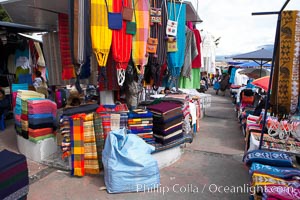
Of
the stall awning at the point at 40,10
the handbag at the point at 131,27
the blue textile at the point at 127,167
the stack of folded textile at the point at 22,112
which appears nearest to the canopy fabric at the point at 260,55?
the stall awning at the point at 40,10

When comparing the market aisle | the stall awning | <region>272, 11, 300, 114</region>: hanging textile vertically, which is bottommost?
the market aisle

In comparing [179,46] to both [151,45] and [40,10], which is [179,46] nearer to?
[151,45]

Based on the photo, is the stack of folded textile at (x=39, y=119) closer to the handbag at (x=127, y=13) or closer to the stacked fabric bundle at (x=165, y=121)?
the stacked fabric bundle at (x=165, y=121)

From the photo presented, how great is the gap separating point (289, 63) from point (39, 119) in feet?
→ 11.2

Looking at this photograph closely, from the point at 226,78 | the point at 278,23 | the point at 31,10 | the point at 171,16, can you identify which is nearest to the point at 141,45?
the point at 171,16

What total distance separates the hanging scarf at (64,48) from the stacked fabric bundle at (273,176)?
2.68 m

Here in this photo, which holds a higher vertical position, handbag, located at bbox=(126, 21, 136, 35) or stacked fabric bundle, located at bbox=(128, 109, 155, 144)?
handbag, located at bbox=(126, 21, 136, 35)

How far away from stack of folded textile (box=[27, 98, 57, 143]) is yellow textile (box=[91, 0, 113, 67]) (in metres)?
1.62

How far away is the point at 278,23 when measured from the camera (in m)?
2.37

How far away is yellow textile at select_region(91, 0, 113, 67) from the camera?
262 cm

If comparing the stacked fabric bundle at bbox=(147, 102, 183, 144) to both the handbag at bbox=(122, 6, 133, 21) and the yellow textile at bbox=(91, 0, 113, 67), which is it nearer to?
the yellow textile at bbox=(91, 0, 113, 67)

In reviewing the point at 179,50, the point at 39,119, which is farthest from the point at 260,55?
the point at 39,119

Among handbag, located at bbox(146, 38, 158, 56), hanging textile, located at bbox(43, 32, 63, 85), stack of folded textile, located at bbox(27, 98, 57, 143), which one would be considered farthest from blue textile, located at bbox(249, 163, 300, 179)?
hanging textile, located at bbox(43, 32, 63, 85)

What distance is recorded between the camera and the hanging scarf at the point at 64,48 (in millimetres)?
3588
